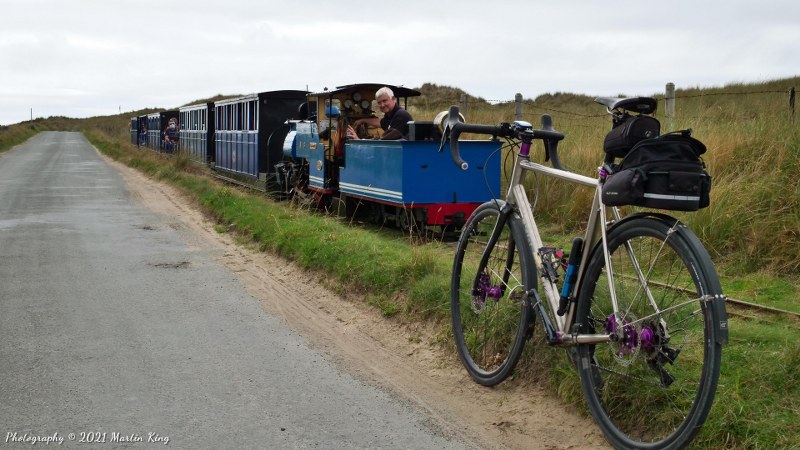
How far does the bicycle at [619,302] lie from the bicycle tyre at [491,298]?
0.04 ft

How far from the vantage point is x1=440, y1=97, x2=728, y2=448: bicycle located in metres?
3.34

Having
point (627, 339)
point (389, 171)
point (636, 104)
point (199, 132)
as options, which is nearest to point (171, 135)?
point (199, 132)

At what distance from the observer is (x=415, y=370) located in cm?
555

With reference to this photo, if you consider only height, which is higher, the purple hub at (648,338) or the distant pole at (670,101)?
the distant pole at (670,101)

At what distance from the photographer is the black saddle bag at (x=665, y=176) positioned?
3.37 m

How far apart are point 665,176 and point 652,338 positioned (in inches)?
28.0

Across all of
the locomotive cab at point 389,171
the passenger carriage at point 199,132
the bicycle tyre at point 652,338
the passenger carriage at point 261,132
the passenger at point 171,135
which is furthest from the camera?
the passenger at point 171,135

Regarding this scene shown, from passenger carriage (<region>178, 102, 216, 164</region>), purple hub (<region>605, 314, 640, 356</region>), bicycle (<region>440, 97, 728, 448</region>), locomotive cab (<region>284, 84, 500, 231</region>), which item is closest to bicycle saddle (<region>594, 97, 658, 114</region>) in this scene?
bicycle (<region>440, 97, 728, 448</region>)

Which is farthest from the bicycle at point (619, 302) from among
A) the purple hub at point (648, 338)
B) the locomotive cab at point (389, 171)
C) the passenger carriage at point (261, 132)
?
the passenger carriage at point (261, 132)

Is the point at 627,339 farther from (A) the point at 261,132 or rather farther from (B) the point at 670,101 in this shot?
(A) the point at 261,132

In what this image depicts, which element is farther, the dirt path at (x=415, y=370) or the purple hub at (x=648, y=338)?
the dirt path at (x=415, y=370)

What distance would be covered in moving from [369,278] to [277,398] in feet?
9.87

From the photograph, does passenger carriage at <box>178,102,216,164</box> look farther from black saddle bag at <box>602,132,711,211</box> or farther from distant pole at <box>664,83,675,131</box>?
black saddle bag at <box>602,132,711,211</box>

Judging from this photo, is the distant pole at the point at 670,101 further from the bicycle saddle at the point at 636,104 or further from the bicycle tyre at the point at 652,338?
the bicycle saddle at the point at 636,104
